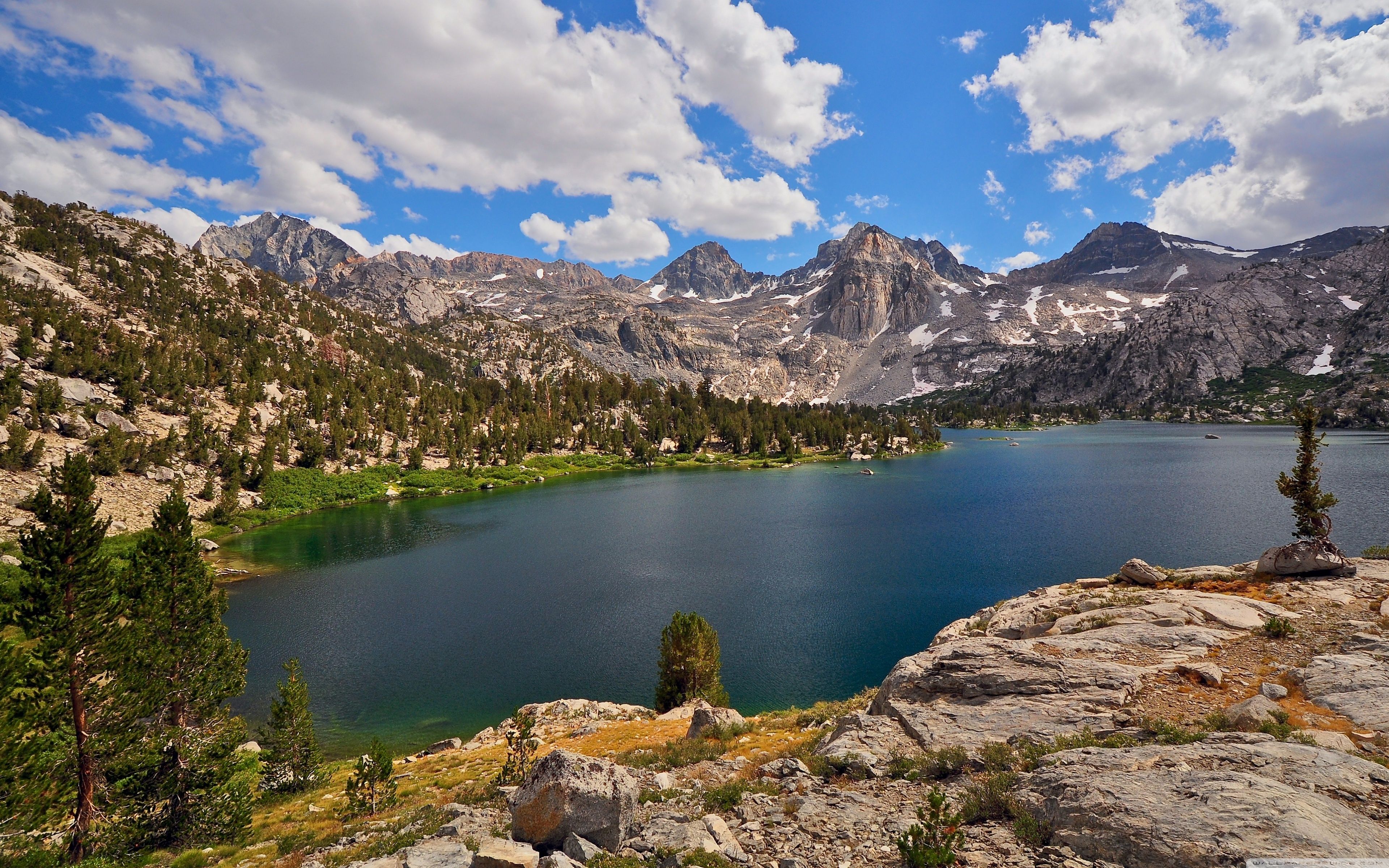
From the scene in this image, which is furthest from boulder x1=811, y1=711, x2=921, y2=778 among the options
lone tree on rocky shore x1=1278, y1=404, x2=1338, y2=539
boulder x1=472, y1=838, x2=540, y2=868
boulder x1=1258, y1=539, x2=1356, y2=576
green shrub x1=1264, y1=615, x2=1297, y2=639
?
lone tree on rocky shore x1=1278, y1=404, x2=1338, y2=539

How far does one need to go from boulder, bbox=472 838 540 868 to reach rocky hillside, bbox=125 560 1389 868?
67mm

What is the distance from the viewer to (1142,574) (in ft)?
94.3

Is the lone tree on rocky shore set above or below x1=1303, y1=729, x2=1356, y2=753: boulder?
above

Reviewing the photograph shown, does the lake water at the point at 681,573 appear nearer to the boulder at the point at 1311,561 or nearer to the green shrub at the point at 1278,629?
the boulder at the point at 1311,561

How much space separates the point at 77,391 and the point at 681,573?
95.0m

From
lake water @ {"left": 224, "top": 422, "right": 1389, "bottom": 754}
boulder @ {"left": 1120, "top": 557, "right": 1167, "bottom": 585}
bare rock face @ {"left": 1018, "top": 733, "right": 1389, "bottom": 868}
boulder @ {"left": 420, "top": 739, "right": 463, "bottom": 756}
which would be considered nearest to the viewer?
bare rock face @ {"left": 1018, "top": 733, "right": 1389, "bottom": 868}

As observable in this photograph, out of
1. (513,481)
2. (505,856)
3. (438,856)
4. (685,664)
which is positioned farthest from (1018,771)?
(513,481)

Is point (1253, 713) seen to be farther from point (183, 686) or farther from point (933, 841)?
point (183, 686)

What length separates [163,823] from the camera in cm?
1772

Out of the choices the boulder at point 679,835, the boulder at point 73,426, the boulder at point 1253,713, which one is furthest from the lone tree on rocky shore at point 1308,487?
the boulder at point 73,426

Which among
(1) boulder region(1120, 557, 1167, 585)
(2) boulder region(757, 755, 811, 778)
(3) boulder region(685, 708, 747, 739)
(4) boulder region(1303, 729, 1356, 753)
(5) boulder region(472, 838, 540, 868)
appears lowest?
(3) boulder region(685, 708, 747, 739)

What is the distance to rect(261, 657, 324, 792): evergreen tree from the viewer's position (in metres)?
23.3

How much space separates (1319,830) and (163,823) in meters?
28.7

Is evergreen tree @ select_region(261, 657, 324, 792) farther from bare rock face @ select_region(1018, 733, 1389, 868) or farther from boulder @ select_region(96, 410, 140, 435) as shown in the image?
boulder @ select_region(96, 410, 140, 435)
